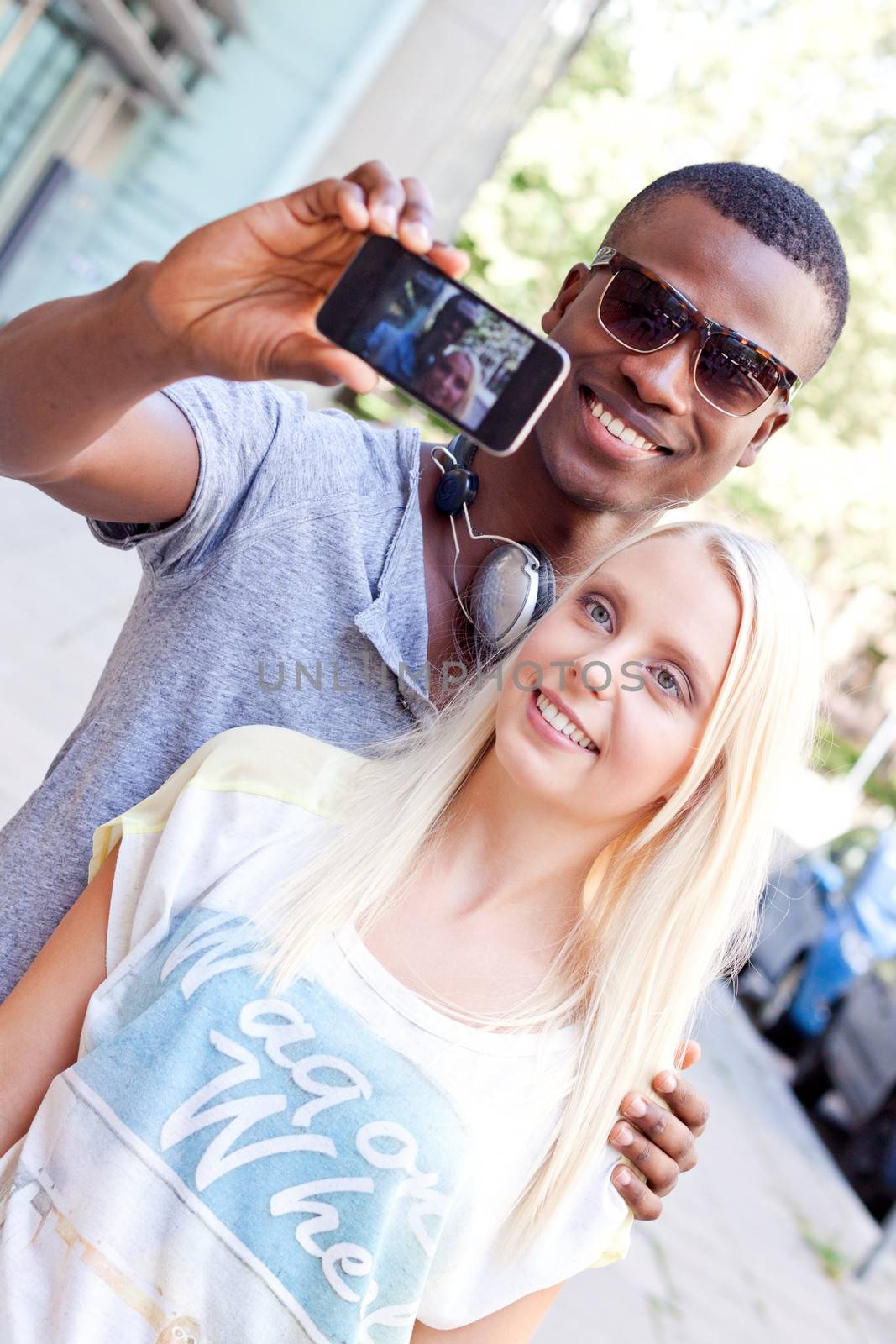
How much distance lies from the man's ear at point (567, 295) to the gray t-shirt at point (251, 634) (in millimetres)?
626

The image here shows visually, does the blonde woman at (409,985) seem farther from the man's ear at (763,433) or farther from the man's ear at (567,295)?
the man's ear at (567,295)

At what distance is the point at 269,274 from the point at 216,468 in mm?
383

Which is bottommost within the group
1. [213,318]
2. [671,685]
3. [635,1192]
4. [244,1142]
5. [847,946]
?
[847,946]

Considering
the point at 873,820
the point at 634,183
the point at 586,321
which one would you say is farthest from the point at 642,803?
the point at 873,820

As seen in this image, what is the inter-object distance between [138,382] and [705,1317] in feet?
15.9

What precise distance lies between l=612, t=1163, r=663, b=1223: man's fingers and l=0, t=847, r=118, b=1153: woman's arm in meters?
0.81

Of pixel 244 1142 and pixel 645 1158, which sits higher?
pixel 645 1158

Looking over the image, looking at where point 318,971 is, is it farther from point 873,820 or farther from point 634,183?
point 873,820

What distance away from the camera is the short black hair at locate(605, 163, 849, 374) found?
85.4 inches

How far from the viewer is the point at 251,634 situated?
1859 mm

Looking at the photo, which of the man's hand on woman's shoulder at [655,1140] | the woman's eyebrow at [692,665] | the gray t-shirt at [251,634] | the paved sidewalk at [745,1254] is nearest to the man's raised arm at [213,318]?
the gray t-shirt at [251,634]

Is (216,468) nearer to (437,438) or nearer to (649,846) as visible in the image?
(649,846)

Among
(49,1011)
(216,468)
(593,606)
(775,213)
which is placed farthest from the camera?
(775,213)

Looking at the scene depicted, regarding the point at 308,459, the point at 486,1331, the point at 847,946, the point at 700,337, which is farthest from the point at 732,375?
the point at 847,946
